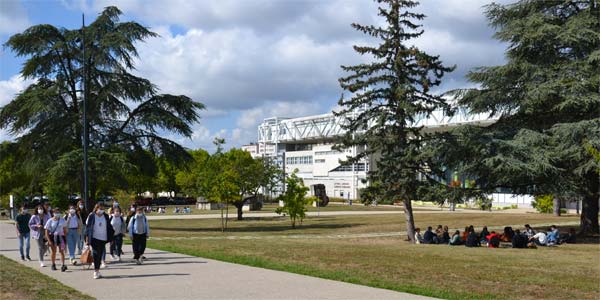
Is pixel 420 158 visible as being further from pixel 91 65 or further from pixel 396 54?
pixel 91 65

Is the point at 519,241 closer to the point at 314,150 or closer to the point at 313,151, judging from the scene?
the point at 314,150

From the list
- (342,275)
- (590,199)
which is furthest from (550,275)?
(590,199)

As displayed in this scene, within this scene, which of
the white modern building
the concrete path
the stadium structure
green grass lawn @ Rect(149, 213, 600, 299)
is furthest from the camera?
the white modern building

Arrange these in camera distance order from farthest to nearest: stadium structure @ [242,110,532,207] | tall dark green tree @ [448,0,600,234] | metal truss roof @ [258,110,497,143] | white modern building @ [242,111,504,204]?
metal truss roof @ [258,110,497,143] < white modern building @ [242,111,504,204] < stadium structure @ [242,110,532,207] < tall dark green tree @ [448,0,600,234]

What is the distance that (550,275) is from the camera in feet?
43.4

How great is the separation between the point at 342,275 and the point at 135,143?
89.4ft

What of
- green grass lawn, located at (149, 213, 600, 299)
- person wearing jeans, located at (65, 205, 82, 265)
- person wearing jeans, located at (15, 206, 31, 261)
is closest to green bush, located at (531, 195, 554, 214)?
green grass lawn, located at (149, 213, 600, 299)

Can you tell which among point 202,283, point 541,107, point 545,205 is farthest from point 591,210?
point 545,205

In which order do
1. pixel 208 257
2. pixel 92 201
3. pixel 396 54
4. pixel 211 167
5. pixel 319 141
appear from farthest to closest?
1. pixel 319 141
2. pixel 211 167
3. pixel 92 201
4. pixel 396 54
5. pixel 208 257

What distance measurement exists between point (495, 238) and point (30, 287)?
16.5m

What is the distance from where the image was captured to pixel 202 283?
11.8 m

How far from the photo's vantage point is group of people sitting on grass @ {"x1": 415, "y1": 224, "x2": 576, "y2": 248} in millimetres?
22344

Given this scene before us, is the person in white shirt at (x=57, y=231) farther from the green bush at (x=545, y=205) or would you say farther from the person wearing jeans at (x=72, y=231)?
the green bush at (x=545, y=205)

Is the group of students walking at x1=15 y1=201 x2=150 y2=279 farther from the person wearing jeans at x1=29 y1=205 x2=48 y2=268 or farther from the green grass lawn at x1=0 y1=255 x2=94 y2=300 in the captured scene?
the green grass lawn at x1=0 y1=255 x2=94 y2=300
